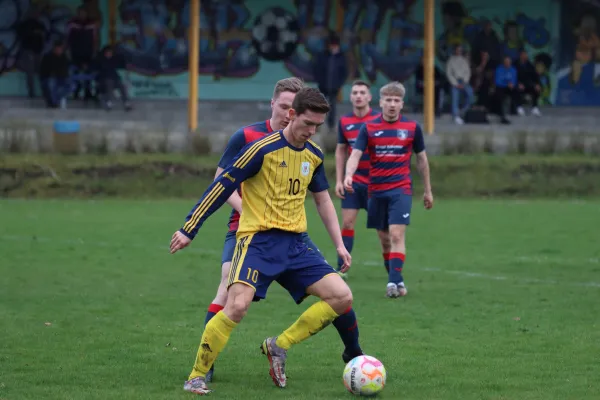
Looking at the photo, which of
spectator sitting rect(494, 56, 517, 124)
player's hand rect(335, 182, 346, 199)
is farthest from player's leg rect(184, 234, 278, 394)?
spectator sitting rect(494, 56, 517, 124)

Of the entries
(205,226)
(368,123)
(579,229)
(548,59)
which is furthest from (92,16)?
(368,123)

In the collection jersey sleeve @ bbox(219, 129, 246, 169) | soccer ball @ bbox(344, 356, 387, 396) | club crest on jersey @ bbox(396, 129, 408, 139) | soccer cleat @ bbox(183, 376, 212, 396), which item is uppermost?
jersey sleeve @ bbox(219, 129, 246, 169)

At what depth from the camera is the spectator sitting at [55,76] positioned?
98.7 feet

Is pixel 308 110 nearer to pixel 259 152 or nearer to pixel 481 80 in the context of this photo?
pixel 259 152

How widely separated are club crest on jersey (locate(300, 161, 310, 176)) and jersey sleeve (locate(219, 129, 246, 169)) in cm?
67

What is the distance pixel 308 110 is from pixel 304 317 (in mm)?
1325

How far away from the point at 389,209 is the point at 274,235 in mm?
4466

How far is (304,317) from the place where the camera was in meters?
7.25

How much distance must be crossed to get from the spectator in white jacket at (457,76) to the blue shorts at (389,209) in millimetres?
18916

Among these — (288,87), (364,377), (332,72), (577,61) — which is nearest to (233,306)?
(364,377)

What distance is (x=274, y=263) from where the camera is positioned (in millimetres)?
7082

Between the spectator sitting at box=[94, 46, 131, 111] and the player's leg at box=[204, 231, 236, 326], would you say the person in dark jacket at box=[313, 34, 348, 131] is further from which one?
the player's leg at box=[204, 231, 236, 326]

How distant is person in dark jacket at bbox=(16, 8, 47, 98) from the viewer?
32.0 meters

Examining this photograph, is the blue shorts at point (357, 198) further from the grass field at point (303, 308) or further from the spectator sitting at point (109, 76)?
the spectator sitting at point (109, 76)
